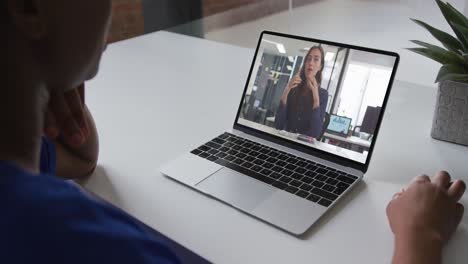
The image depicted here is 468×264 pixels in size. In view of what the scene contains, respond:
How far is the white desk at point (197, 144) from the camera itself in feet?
2.11

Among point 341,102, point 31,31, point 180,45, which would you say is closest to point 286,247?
point 341,102

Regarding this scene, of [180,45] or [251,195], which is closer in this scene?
[251,195]

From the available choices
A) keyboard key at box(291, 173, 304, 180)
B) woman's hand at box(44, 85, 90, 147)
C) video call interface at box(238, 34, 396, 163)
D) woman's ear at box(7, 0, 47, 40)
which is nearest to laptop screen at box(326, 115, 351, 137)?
video call interface at box(238, 34, 396, 163)

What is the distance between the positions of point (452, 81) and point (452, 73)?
2 centimetres

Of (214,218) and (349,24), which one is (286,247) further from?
(349,24)

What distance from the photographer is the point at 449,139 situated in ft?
3.00

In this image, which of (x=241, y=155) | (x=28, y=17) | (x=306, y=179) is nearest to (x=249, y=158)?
(x=241, y=155)

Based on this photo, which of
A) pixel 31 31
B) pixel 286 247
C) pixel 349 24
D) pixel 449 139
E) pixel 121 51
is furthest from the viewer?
pixel 349 24

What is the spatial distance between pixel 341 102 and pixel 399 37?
0.91 m

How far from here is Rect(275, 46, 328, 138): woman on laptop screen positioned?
85cm

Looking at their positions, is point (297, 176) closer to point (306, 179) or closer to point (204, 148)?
point (306, 179)

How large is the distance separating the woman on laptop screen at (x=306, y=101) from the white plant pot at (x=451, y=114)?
0.76ft

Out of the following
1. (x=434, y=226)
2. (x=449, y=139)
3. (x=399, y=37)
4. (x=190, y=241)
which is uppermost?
(x=399, y=37)

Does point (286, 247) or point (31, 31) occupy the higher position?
point (31, 31)
